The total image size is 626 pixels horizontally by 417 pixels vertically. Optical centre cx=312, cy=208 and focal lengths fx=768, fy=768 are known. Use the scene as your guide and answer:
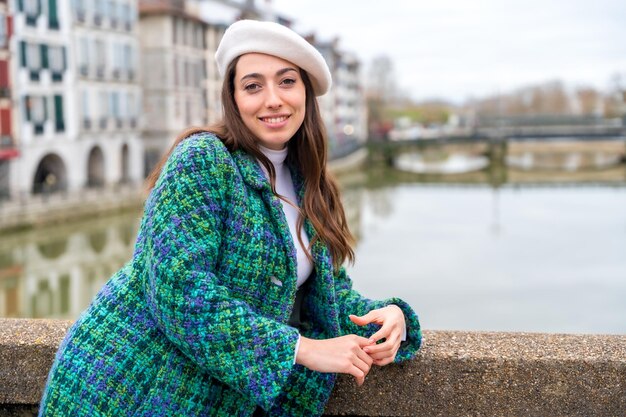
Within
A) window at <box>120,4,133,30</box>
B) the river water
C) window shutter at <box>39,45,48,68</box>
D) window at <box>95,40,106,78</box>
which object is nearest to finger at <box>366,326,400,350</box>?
the river water

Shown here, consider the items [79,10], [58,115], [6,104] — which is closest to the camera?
[6,104]

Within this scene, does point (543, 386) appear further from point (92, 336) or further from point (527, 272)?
point (527, 272)

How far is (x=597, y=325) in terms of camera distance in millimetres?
13047

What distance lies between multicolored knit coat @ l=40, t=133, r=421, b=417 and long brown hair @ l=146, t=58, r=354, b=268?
0.21ft

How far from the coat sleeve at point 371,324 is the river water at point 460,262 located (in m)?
10.9

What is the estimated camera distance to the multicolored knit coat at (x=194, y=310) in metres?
1.41

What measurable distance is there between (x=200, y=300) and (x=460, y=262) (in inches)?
726

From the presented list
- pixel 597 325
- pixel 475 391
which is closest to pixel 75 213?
pixel 597 325

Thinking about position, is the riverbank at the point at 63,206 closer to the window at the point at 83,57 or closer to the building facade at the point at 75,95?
the building facade at the point at 75,95

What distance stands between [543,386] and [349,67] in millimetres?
61792

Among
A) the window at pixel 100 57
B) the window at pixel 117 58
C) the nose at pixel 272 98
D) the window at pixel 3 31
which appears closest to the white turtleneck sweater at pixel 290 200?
the nose at pixel 272 98

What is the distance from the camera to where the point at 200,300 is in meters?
1.40

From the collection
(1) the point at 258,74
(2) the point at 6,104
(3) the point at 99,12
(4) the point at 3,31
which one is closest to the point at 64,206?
(2) the point at 6,104

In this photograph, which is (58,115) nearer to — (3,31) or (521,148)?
(3,31)
